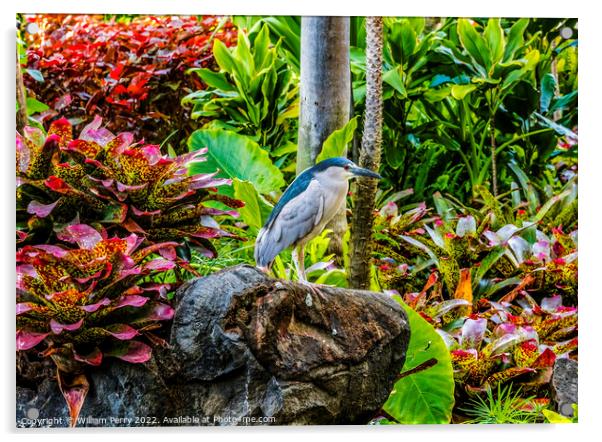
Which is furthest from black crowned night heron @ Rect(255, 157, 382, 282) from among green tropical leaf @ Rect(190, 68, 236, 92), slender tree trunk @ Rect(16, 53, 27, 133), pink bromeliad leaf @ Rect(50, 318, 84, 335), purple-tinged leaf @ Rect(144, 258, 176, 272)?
slender tree trunk @ Rect(16, 53, 27, 133)

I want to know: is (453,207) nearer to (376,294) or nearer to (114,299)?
(376,294)

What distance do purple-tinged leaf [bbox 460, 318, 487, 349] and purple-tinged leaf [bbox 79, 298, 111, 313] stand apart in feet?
4.22

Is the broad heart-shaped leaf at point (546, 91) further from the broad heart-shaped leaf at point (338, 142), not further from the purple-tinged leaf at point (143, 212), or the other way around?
the purple-tinged leaf at point (143, 212)

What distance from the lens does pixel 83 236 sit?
261 centimetres

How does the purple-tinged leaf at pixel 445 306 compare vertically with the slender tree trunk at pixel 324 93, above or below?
below

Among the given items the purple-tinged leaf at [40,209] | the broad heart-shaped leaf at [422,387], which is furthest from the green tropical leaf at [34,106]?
the broad heart-shaped leaf at [422,387]

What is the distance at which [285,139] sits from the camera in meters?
3.14

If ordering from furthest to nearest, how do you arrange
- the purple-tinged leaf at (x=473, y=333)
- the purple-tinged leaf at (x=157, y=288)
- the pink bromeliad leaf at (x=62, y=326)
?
1. the purple-tinged leaf at (x=473, y=333)
2. the purple-tinged leaf at (x=157, y=288)
3. the pink bromeliad leaf at (x=62, y=326)

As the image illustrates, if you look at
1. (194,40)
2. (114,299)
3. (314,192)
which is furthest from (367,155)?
(114,299)

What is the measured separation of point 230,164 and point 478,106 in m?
1.01

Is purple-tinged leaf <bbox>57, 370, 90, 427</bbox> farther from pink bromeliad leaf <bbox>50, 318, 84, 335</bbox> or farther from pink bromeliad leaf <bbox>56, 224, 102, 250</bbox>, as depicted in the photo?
pink bromeliad leaf <bbox>56, 224, 102, 250</bbox>

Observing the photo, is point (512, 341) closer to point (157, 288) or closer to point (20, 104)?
point (157, 288)

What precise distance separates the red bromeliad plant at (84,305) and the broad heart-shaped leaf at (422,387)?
2.86ft

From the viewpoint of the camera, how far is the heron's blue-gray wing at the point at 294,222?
→ 277cm
